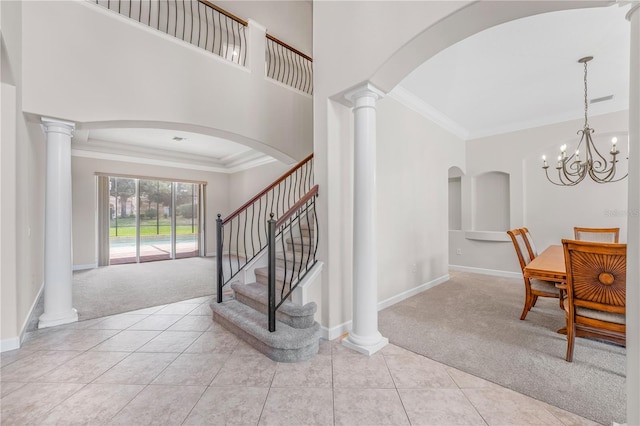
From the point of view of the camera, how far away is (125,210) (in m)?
6.63

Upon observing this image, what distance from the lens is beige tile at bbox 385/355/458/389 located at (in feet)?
6.09

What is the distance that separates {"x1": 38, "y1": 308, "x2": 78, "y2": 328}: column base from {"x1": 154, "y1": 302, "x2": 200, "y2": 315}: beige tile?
0.83m

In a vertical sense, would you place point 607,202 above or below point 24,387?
above

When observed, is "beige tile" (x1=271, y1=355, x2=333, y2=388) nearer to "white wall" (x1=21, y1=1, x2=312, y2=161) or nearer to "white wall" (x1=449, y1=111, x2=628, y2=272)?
"white wall" (x1=21, y1=1, x2=312, y2=161)

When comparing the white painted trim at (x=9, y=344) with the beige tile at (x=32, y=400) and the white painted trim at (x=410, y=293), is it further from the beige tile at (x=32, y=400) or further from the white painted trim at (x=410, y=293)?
the white painted trim at (x=410, y=293)

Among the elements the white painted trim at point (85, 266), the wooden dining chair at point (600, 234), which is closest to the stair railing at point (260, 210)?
the white painted trim at point (85, 266)

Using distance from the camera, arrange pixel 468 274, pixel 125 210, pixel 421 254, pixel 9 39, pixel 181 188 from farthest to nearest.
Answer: pixel 181 188
pixel 125 210
pixel 468 274
pixel 421 254
pixel 9 39

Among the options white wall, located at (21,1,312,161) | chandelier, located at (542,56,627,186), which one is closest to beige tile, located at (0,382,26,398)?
white wall, located at (21,1,312,161)

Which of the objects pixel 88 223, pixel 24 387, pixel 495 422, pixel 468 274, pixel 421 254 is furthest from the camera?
pixel 88 223

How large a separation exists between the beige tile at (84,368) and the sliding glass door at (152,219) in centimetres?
517

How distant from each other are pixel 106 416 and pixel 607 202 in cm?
649

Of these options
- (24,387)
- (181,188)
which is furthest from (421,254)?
(181,188)

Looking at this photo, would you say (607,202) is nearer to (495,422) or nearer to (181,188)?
(495,422)

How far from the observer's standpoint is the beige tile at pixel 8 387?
1763mm
